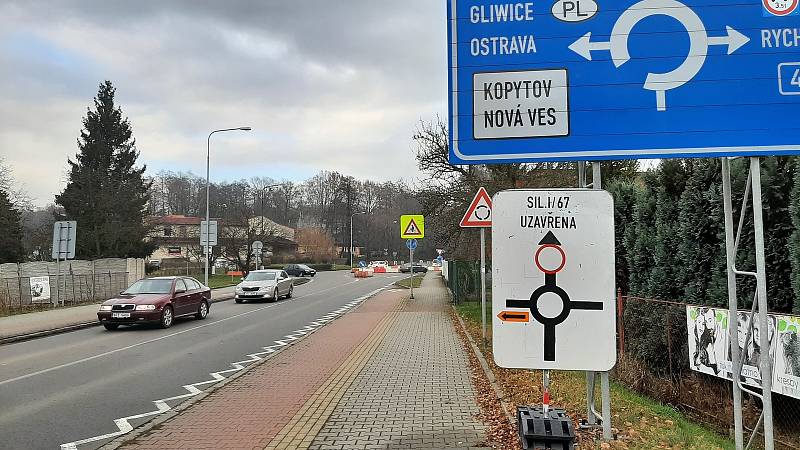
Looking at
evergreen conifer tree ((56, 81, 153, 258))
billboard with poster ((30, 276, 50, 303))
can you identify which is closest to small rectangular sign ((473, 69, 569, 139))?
billboard with poster ((30, 276, 50, 303))

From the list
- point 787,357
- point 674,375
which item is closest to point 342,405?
point 674,375

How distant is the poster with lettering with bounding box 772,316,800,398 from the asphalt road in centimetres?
685

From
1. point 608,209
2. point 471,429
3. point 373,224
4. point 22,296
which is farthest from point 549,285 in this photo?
point 373,224

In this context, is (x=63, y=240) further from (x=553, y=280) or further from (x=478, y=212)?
(x=553, y=280)

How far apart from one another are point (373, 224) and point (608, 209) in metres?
93.7

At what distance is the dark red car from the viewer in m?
15.8

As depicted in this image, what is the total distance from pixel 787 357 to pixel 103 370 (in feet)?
32.9

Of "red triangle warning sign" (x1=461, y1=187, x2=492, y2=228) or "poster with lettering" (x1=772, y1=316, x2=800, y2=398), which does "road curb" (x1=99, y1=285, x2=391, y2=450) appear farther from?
"poster with lettering" (x1=772, y1=316, x2=800, y2=398)

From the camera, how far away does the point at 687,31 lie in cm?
423

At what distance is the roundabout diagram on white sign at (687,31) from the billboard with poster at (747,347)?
197cm

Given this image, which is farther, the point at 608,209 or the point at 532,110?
the point at 532,110

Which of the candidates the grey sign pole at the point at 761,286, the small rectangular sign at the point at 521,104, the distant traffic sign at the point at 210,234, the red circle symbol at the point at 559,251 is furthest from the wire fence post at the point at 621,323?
the distant traffic sign at the point at 210,234

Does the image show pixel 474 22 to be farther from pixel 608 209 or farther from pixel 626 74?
pixel 608 209

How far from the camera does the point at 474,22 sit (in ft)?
14.4
